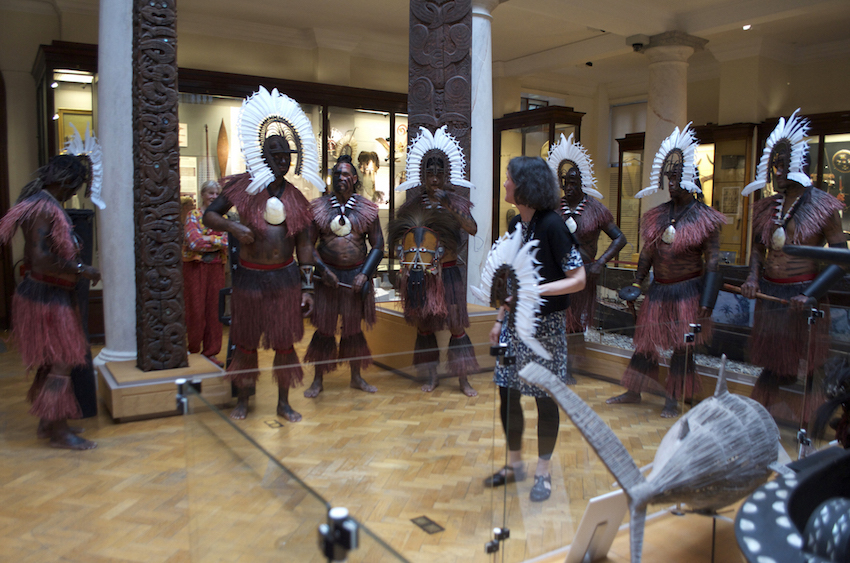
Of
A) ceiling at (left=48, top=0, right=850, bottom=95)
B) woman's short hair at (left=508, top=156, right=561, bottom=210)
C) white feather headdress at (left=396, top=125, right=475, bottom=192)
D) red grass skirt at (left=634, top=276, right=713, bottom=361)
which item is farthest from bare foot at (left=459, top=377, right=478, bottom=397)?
ceiling at (left=48, top=0, right=850, bottom=95)

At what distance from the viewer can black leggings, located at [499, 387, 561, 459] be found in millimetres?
2043

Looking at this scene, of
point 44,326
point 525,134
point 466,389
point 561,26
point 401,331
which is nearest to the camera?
point 466,389

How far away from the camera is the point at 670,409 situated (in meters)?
2.45

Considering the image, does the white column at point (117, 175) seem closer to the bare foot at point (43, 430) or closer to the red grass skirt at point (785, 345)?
the bare foot at point (43, 430)

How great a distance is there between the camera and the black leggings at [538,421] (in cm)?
204

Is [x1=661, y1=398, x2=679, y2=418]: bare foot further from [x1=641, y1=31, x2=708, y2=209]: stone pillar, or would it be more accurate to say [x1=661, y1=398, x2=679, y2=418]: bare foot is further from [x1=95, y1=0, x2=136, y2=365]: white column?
[x1=641, y1=31, x2=708, y2=209]: stone pillar

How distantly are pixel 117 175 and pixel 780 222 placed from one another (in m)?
4.00

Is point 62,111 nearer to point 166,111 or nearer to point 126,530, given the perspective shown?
point 166,111

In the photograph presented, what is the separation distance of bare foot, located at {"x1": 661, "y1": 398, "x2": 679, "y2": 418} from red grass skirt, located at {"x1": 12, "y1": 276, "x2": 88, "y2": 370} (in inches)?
112

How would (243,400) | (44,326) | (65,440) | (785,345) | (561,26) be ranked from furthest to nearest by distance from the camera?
(561,26) < (65,440) < (44,326) < (785,345) < (243,400)

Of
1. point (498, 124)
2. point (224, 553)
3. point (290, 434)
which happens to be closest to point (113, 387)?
point (290, 434)

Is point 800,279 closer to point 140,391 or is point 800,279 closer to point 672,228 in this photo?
point 672,228

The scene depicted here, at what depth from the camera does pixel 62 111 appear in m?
6.27

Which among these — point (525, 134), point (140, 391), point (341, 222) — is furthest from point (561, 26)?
point (140, 391)
